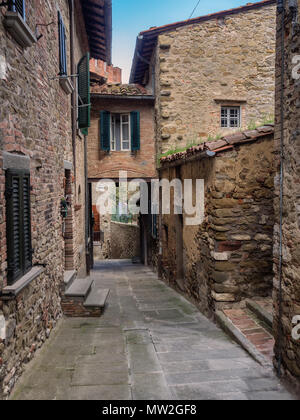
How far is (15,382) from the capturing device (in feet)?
12.3

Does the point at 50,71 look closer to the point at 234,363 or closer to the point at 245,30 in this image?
the point at 234,363

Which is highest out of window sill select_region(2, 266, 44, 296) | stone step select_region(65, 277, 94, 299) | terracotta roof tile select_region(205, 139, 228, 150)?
terracotta roof tile select_region(205, 139, 228, 150)

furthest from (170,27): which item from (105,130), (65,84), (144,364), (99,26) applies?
(144,364)

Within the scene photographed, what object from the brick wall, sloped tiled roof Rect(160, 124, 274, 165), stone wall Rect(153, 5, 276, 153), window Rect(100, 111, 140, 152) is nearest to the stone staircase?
sloped tiled roof Rect(160, 124, 274, 165)

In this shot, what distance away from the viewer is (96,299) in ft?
22.9

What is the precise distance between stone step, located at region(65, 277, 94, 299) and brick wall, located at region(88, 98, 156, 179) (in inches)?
210

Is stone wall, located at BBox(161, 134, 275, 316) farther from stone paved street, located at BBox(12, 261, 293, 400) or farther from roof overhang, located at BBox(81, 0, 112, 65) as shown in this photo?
roof overhang, located at BBox(81, 0, 112, 65)

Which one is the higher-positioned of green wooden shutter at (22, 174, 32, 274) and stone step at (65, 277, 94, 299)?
green wooden shutter at (22, 174, 32, 274)

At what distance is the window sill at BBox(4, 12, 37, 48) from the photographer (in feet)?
11.4

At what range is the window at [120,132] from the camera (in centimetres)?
1199

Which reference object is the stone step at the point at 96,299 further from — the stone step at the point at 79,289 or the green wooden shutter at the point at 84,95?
the green wooden shutter at the point at 84,95

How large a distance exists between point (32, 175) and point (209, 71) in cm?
823

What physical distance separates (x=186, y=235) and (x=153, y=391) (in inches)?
189

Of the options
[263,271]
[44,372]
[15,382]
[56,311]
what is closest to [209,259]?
[263,271]
